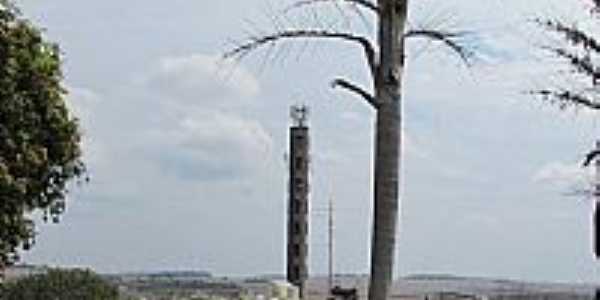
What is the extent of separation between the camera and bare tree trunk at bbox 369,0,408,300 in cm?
919

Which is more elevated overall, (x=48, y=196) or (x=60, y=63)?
(x=60, y=63)

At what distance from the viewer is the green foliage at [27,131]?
1780 cm

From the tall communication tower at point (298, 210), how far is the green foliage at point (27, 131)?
577 inches

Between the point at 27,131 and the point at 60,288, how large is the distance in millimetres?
2793

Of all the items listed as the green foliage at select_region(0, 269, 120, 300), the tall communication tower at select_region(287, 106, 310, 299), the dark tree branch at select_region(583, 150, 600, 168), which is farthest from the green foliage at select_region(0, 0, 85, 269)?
the tall communication tower at select_region(287, 106, 310, 299)

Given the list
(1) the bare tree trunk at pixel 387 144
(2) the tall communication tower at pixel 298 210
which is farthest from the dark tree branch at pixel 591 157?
(2) the tall communication tower at pixel 298 210

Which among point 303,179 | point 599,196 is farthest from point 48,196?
point 303,179

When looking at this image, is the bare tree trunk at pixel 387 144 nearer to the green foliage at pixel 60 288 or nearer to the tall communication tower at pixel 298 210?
the green foliage at pixel 60 288

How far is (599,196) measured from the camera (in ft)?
38.4

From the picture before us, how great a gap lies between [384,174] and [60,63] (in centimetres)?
1025

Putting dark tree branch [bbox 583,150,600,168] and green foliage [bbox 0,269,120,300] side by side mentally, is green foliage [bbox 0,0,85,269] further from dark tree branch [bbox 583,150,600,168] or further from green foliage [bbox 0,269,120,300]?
dark tree branch [bbox 583,150,600,168]

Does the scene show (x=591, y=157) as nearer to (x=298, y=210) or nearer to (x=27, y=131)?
(x=27, y=131)

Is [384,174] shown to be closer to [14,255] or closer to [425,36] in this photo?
[425,36]

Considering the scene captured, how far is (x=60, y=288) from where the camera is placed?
19703 mm
